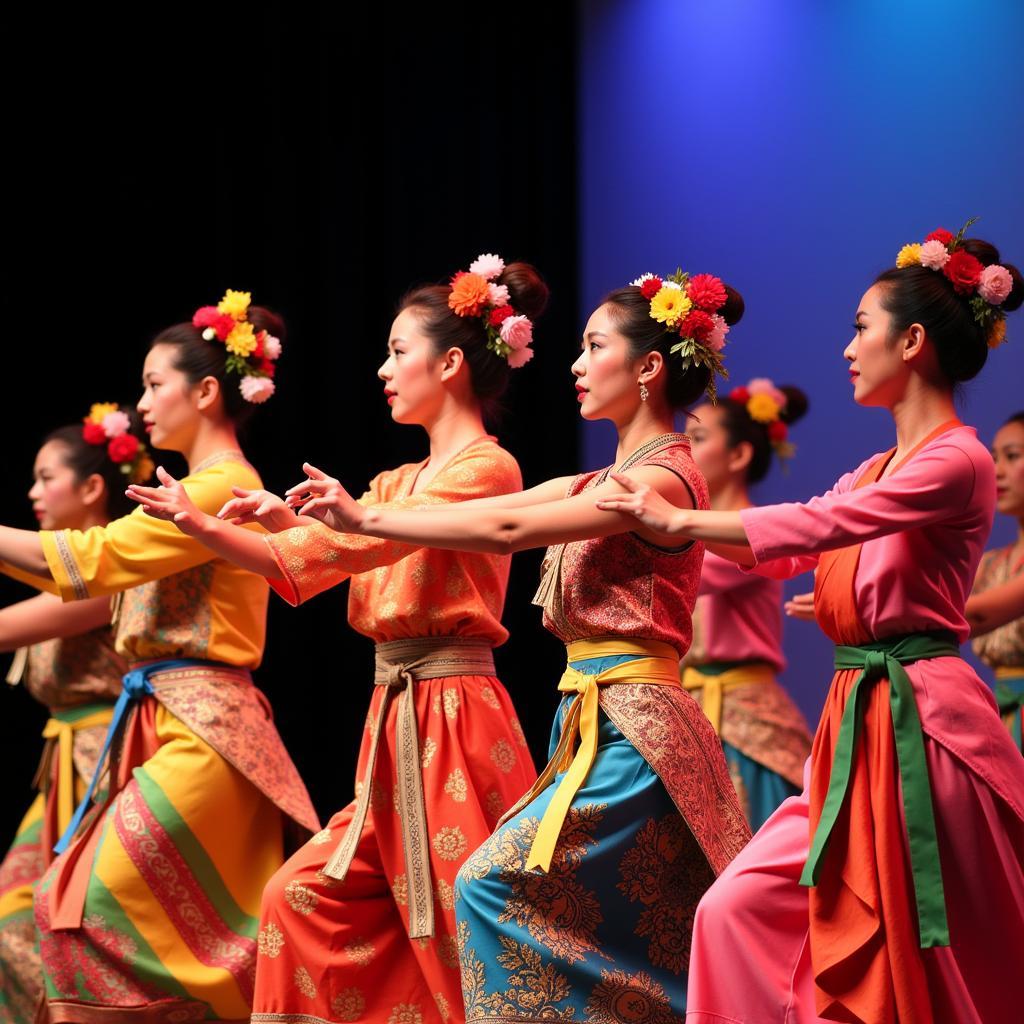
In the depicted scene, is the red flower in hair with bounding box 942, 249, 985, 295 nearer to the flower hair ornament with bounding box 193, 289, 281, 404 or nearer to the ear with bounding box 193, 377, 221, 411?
the flower hair ornament with bounding box 193, 289, 281, 404

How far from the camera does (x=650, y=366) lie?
9.61 feet

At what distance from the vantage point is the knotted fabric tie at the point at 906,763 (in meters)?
2.38

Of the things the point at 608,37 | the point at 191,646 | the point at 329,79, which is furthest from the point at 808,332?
the point at 191,646

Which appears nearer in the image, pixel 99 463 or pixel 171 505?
pixel 171 505

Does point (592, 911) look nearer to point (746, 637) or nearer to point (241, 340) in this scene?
point (241, 340)

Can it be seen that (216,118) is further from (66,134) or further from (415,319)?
(415,319)

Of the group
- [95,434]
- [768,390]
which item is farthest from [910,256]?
[95,434]

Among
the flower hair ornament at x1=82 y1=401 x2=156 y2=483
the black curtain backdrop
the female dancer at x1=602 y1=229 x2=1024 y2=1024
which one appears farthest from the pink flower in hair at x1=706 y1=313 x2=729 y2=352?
the black curtain backdrop

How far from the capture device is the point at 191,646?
143 inches

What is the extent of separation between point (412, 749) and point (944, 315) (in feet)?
4.08

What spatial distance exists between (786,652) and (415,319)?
7.36 feet

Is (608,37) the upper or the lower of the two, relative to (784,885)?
upper

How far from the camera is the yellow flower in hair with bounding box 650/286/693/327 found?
2.88m

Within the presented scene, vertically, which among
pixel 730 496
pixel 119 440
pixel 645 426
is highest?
pixel 645 426
